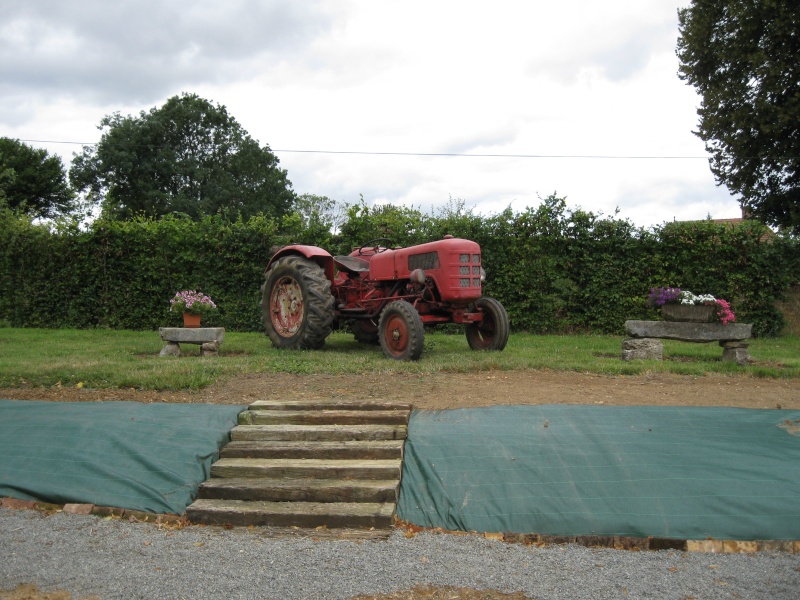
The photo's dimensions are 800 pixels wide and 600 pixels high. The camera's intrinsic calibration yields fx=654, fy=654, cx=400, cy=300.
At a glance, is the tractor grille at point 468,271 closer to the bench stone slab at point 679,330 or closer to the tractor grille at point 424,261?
the tractor grille at point 424,261

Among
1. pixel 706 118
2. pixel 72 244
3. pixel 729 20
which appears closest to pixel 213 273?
pixel 72 244

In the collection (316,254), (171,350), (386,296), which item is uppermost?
(316,254)

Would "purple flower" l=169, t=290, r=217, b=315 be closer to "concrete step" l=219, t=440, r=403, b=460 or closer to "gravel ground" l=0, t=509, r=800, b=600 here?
"concrete step" l=219, t=440, r=403, b=460

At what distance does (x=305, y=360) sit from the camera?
779 cm

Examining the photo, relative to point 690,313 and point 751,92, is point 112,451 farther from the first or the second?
point 751,92

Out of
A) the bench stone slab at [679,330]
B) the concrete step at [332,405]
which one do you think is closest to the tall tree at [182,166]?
the bench stone slab at [679,330]

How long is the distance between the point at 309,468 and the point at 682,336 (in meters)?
6.23

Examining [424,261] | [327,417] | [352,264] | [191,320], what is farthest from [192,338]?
[327,417]

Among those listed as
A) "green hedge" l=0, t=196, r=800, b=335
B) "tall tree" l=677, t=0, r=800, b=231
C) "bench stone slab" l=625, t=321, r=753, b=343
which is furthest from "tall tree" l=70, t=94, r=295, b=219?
"bench stone slab" l=625, t=321, r=753, b=343

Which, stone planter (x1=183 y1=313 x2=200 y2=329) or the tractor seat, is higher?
the tractor seat

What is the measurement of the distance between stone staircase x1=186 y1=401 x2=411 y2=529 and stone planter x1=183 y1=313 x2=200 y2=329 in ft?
14.0

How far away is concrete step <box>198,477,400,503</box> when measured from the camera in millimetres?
4027

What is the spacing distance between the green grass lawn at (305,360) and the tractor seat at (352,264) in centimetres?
118

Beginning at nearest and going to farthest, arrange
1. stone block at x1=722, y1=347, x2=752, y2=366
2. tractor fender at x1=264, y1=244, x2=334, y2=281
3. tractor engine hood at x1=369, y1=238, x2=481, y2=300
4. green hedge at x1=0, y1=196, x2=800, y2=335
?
tractor engine hood at x1=369, y1=238, x2=481, y2=300
stone block at x1=722, y1=347, x2=752, y2=366
tractor fender at x1=264, y1=244, x2=334, y2=281
green hedge at x1=0, y1=196, x2=800, y2=335
